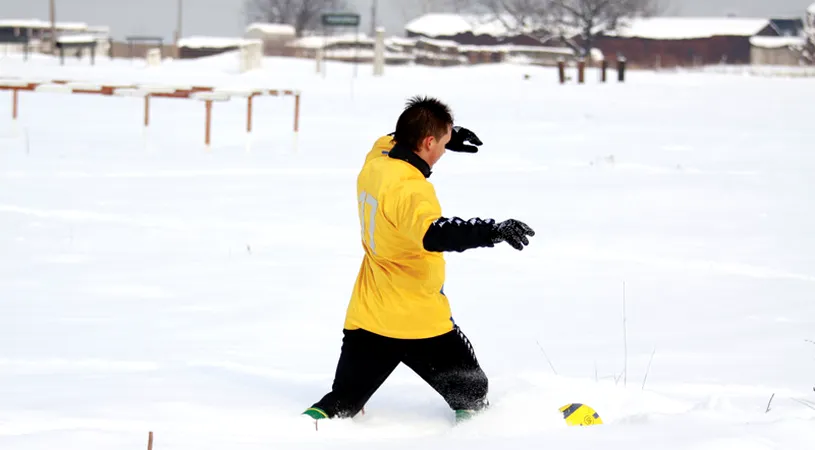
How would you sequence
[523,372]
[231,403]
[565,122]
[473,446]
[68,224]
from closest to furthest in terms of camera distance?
[473,446] → [231,403] → [523,372] → [68,224] → [565,122]

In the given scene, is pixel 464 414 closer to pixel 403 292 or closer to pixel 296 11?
pixel 403 292

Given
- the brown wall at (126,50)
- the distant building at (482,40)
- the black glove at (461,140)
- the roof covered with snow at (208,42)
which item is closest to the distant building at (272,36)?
the roof covered with snow at (208,42)

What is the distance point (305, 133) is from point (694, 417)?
668 inches

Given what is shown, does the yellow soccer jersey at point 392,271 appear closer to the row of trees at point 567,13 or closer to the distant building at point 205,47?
the row of trees at point 567,13

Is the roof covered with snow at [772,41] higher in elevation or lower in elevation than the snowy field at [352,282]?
higher

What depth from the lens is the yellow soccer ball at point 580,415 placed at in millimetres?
3830

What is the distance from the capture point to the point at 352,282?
7500mm

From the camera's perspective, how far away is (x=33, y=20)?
76.8 m

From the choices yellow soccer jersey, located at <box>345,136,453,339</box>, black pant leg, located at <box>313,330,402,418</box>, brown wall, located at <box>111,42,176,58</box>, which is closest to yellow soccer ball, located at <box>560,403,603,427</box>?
yellow soccer jersey, located at <box>345,136,453,339</box>

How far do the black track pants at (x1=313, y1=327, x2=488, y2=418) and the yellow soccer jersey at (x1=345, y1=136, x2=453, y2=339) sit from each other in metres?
0.05

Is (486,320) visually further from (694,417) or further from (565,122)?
(565,122)

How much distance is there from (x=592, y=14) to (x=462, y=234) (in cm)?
5574

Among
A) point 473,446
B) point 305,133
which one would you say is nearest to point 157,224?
point 473,446

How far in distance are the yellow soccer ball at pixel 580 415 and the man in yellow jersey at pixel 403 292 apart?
11.8 inches
